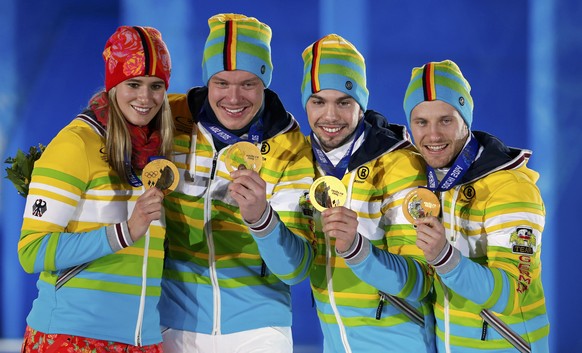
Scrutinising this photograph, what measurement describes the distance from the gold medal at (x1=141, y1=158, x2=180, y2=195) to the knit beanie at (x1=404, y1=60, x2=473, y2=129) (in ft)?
2.99

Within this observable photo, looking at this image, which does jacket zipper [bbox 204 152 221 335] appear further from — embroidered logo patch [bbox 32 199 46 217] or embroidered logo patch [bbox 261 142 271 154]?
embroidered logo patch [bbox 32 199 46 217]

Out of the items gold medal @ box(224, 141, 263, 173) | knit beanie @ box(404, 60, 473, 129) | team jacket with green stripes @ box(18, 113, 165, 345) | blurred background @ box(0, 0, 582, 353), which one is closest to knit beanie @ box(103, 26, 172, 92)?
team jacket with green stripes @ box(18, 113, 165, 345)

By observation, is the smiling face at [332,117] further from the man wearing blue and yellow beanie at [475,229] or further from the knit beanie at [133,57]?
the knit beanie at [133,57]

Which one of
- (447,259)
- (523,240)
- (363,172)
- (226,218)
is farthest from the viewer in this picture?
(226,218)

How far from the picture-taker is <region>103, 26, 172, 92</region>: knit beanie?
9.54 ft

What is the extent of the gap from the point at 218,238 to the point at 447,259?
94 cm

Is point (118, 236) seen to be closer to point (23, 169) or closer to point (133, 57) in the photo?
point (23, 169)

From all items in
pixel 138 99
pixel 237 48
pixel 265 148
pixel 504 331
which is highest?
pixel 237 48

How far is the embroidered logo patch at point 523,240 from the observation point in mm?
2680

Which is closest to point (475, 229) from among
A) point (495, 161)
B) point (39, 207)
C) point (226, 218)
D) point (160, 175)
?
point (495, 161)

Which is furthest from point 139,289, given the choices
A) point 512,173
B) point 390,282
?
point 512,173

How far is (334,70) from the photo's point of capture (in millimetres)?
3082

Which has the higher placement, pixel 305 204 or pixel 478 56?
pixel 478 56

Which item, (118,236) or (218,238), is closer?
(118,236)
